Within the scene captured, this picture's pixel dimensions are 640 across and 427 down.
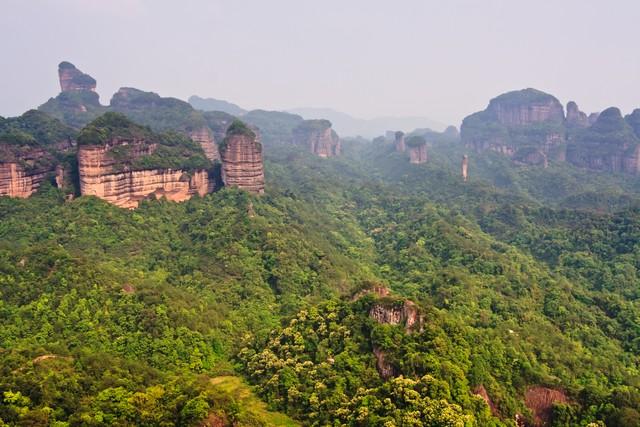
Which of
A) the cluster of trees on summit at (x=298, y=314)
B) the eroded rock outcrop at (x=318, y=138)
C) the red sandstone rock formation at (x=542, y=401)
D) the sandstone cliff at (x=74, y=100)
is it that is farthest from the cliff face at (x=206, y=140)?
the red sandstone rock formation at (x=542, y=401)

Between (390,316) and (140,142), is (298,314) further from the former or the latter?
(140,142)

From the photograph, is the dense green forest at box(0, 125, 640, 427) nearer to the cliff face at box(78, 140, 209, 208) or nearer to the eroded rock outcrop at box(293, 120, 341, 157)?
the cliff face at box(78, 140, 209, 208)

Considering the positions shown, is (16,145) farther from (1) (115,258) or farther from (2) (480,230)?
(2) (480,230)

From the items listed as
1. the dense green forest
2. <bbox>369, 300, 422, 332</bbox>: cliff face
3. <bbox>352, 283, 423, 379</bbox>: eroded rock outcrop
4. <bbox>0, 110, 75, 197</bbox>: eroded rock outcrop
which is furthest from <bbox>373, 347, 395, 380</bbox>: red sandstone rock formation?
<bbox>0, 110, 75, 197</bbox>: eroded rock outcrop

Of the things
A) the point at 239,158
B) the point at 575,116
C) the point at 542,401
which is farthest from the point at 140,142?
the point at 575,116

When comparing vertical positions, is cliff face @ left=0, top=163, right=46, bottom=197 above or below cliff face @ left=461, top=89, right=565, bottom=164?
below

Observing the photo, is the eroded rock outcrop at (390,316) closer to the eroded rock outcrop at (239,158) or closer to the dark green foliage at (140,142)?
the dark green foliage at (140,142)
